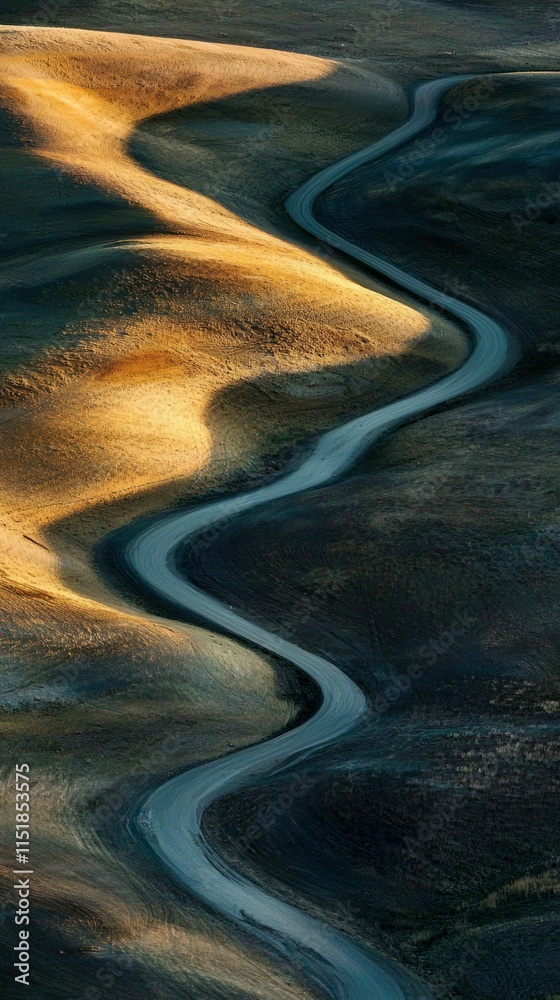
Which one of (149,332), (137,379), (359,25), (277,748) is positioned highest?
(359,25)

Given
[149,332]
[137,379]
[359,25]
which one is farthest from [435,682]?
[359,25]

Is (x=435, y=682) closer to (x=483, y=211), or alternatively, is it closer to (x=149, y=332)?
(x=149, y=332)

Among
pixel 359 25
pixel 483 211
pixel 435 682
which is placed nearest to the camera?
pixel 435 682

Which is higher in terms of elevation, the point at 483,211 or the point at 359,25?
the point at 359,25

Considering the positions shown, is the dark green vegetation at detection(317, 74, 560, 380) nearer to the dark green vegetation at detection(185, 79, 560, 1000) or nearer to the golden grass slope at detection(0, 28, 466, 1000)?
the golden grass slope at detection(0, 28, 466, 1000)

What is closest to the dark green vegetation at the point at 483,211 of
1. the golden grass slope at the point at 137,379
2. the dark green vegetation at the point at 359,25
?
the golden grass slope at the point at 137,379

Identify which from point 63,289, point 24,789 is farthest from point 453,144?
point 24,789
